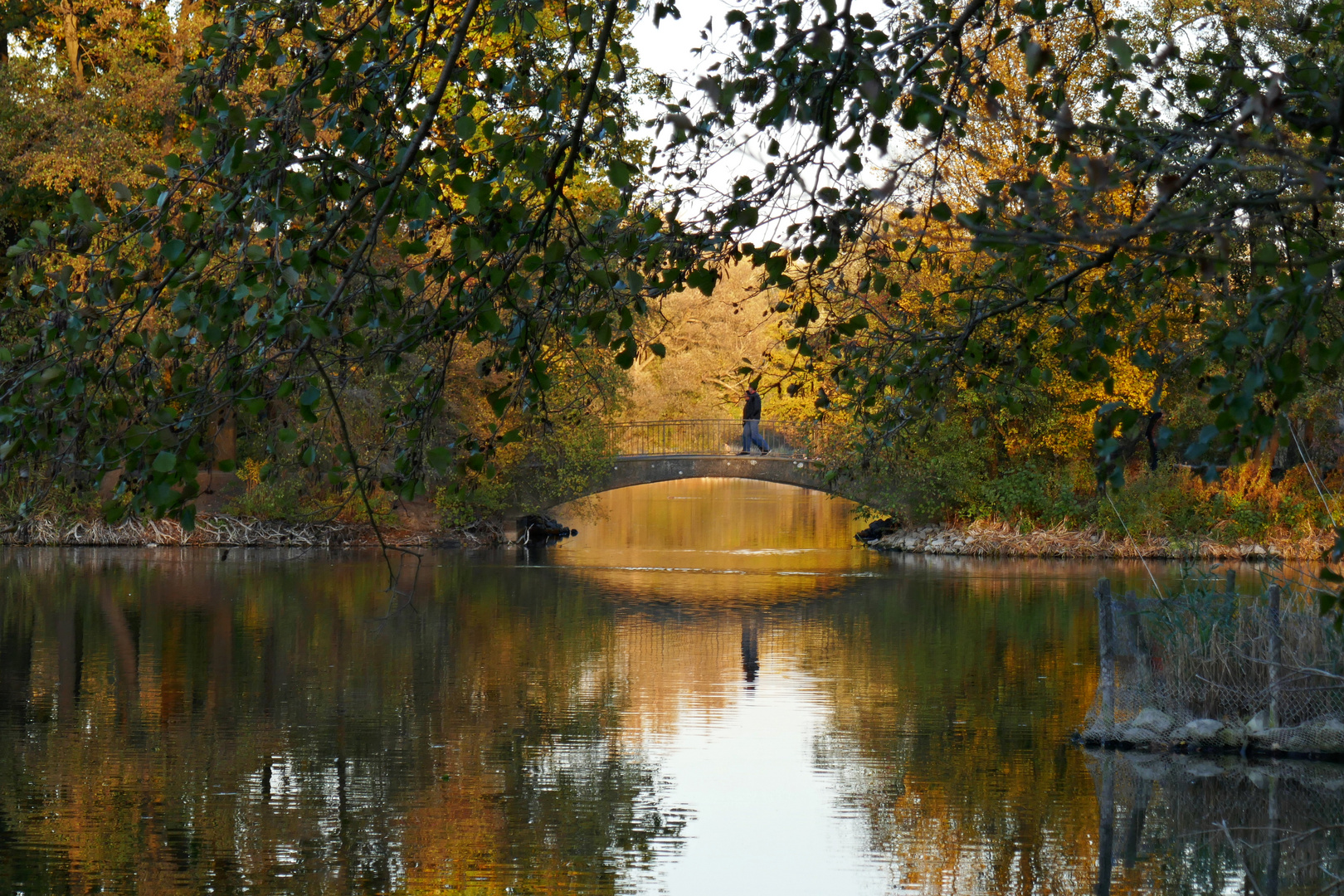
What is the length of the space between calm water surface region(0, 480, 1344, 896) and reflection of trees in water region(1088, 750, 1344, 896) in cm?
3

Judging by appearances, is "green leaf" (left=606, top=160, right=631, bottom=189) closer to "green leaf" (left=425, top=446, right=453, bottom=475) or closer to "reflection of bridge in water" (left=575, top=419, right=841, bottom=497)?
"green leaf" (left=425, top=446, right=453, bottom=475)

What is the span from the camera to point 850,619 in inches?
760

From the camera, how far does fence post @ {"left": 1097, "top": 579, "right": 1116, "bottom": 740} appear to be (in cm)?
1049

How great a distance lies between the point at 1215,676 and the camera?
34.5ft

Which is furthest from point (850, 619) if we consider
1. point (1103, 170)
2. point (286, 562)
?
point (1103, 170)

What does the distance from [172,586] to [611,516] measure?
23253mm

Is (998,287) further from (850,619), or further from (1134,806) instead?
(850,619)

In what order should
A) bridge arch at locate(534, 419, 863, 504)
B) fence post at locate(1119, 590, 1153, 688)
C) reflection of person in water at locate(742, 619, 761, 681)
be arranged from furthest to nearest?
bridge arch at locate(534, 419, 863, 504) < reflection of person in water at locate(742, 619, 761, 681) < fence post at locate(1119, 590, 1153, 688)

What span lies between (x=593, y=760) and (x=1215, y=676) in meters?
4.55

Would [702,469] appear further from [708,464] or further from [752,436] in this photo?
[752,436]

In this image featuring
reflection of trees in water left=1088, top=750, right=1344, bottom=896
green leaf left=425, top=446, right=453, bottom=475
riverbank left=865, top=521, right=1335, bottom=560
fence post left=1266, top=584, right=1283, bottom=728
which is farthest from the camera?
riverbank left=865, top=521, right=1335, bottom=560

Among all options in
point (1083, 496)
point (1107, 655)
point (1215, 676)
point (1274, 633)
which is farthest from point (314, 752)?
point (1083, 496)

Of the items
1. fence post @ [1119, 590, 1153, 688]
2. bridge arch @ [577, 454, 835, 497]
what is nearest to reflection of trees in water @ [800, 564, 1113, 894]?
fence post @ [1119, 590, 1153, 688]

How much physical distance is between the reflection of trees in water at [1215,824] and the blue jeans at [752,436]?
22.6 m
